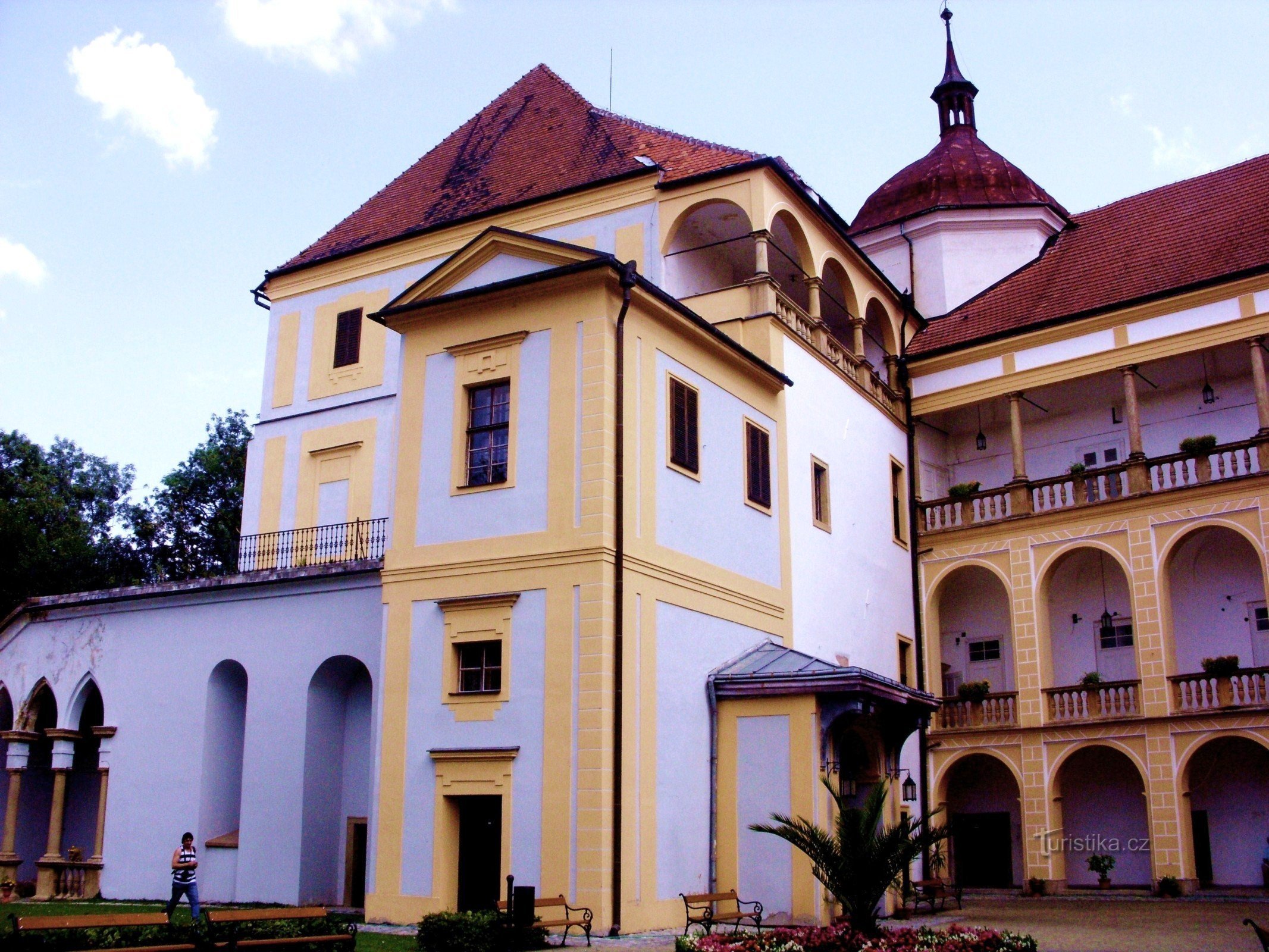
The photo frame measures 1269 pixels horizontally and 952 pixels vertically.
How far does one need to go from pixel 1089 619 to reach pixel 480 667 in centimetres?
1566

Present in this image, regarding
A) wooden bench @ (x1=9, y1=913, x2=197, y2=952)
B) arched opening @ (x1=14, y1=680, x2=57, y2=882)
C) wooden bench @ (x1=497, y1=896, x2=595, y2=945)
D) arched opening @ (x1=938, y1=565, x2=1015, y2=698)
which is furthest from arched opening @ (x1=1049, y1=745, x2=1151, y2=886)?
arched opening @ (x1=14, y1=680, x2=57, y2=882)

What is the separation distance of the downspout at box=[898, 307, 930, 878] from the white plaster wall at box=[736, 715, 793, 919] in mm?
8138

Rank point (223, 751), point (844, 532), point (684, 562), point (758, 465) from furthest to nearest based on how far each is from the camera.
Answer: point (844, 532) < point (223, 751) < point (758, 465) < point (684, 562)

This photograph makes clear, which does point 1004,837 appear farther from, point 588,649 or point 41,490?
point 41,490

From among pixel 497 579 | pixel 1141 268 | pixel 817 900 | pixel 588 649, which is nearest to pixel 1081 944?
pixel 817 900

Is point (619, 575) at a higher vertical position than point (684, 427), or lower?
lower

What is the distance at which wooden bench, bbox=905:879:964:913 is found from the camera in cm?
2139

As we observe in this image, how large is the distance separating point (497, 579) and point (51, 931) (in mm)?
7498

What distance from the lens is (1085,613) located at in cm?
2841

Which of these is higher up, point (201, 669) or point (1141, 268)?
point (1141, 268)

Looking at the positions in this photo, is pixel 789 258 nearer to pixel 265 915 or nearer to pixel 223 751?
pixel 223 751

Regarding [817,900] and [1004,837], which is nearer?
[817,900]

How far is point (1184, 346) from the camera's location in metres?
25.9

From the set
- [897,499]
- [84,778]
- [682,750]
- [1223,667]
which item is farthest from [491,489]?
[1223,667]
